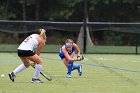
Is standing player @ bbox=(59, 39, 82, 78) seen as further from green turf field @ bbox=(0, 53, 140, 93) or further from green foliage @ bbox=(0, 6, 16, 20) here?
green foliage @ bbox=(0, 6, 16, 20)

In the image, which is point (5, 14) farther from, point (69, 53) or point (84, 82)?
point (84, 82)

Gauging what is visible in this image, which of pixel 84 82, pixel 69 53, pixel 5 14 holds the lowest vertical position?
pixel 5 14

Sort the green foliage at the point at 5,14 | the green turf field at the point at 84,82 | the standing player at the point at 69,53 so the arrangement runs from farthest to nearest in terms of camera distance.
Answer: the green foliage at the point at 5,14, the standing player at the point at 69,53, the green turf field at the point at 84,82

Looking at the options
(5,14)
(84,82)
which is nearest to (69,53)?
(84,82)

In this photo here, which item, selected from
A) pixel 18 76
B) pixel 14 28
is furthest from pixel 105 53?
pixel 18 76

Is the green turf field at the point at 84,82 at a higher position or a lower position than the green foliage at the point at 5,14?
higher

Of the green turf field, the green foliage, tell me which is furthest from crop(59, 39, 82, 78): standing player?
the green foliage

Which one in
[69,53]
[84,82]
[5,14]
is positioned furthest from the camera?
[5,14]

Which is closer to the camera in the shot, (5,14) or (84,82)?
(84,82)

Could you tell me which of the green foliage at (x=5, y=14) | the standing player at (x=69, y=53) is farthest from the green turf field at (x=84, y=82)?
the green foliage at (x=5, y=14)

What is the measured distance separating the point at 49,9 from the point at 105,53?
74.4ft

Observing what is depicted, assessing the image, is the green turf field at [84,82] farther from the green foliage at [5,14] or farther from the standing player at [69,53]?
the green foliage at [5,14]

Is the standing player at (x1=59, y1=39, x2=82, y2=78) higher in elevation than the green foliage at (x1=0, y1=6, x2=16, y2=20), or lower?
higher

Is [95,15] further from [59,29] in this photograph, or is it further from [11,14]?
[59,29]
